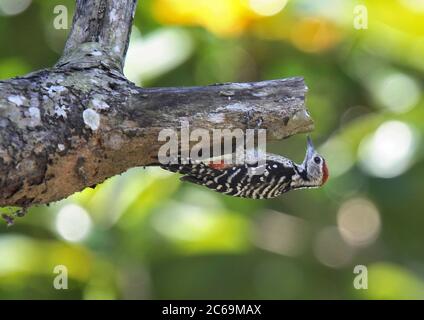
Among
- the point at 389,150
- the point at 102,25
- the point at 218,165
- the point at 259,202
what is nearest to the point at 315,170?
the point at 218,165

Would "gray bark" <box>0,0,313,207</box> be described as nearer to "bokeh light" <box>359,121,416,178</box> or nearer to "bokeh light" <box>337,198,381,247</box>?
"bokeh light" <box>359,121,416,178</box>

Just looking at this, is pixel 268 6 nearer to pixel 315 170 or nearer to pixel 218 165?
pixel 315 170

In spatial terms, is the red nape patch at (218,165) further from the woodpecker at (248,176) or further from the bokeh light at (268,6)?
the bokeh light at (268,6)

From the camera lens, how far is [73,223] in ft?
22.1

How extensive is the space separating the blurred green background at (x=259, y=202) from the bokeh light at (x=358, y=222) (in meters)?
0.01

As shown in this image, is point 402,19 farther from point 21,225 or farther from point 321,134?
point 21,225

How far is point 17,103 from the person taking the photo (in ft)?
12.0

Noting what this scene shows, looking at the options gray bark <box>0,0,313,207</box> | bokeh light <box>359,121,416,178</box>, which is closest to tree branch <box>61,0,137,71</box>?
gray bark <box>0,0,313,207</box>

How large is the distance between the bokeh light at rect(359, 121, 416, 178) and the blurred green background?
2cm

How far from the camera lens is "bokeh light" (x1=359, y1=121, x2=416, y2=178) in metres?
7.21

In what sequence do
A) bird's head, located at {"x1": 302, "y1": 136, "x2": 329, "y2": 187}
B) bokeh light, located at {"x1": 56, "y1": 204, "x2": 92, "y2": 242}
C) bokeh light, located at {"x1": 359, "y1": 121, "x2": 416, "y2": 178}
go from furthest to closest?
bokeh light, located at {"x1": 359, "y1": 121, "x2": 416, "y2": 178}, bokeh light, located at {"x1": 56, "y1": 204, "x2": 92, "y2": 242}, bird's head, located at {"x1": 302, "y1": 136, "x2": 329, "y2": 187}

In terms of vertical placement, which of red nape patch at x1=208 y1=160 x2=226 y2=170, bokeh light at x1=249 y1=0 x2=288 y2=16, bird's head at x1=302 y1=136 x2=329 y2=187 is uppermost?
bokeh light at x1=249 y1=0 x2=288 y2=16

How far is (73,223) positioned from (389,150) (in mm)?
2656

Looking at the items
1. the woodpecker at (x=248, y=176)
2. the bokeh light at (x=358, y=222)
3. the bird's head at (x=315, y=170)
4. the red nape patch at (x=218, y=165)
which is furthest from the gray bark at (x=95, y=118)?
the bokeh light at (x=358, y=222)
